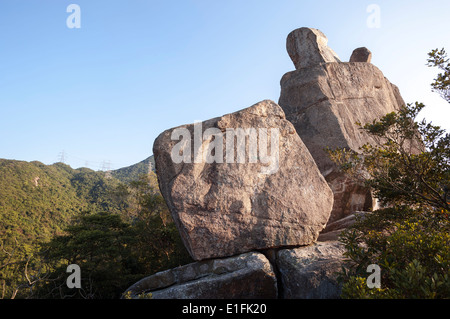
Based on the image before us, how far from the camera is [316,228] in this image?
930 centimetres

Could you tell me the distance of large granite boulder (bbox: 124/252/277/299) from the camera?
25.3 ft

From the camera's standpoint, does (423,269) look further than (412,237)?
No

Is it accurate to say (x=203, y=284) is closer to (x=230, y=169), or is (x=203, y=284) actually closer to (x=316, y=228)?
(x=230, y=169)

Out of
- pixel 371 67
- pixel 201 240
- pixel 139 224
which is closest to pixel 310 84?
pixel 371 67

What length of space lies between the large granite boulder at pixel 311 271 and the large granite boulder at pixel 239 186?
1.44 feet

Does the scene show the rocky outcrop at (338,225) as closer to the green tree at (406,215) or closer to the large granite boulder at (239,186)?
the large granite boulder at (239,186)

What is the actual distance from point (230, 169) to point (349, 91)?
8602 millimetres

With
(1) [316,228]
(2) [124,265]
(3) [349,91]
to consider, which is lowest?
(2) [124,265]

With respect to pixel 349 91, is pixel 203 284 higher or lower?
lower
